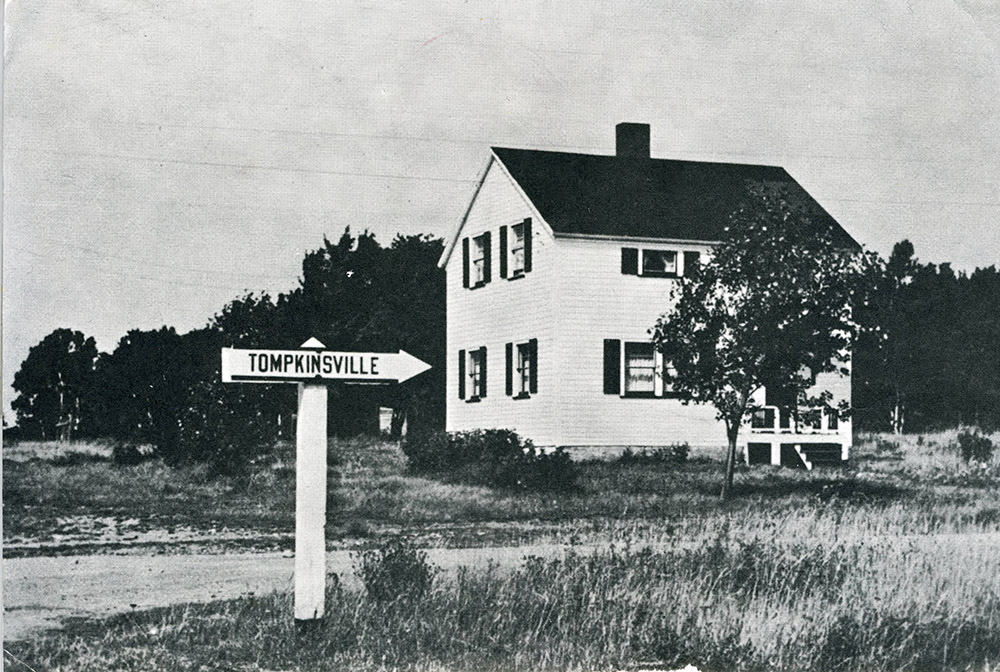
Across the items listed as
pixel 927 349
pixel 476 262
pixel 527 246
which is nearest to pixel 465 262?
pixel 476 262

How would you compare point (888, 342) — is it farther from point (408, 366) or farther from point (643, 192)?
point (408, 366)

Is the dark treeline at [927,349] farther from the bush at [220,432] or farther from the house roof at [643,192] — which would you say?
the bush at [220,432]

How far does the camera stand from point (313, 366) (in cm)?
763

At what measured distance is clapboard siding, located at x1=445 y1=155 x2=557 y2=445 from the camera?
10.4 metres

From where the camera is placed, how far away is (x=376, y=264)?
31.7 feet

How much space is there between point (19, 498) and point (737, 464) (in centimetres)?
612

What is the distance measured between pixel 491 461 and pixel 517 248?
2.39 meters

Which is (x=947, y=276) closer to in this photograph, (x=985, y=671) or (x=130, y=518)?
(x=985, y=671)

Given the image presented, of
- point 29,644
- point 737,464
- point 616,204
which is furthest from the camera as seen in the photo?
point 616,204

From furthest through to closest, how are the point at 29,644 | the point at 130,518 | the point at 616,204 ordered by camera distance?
the point at 616,204
the point at 130,518
the point at 29,644

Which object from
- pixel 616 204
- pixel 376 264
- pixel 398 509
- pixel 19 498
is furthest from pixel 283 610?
pixel 616 204

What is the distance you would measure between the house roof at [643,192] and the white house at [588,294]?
0.05ft

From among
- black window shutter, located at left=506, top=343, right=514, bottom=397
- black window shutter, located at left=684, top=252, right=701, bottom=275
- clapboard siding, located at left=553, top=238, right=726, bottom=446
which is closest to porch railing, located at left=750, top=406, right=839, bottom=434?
clapboard siding, located at left=553, top=238, right=726, bottom=446

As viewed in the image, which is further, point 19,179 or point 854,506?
point 854,506
